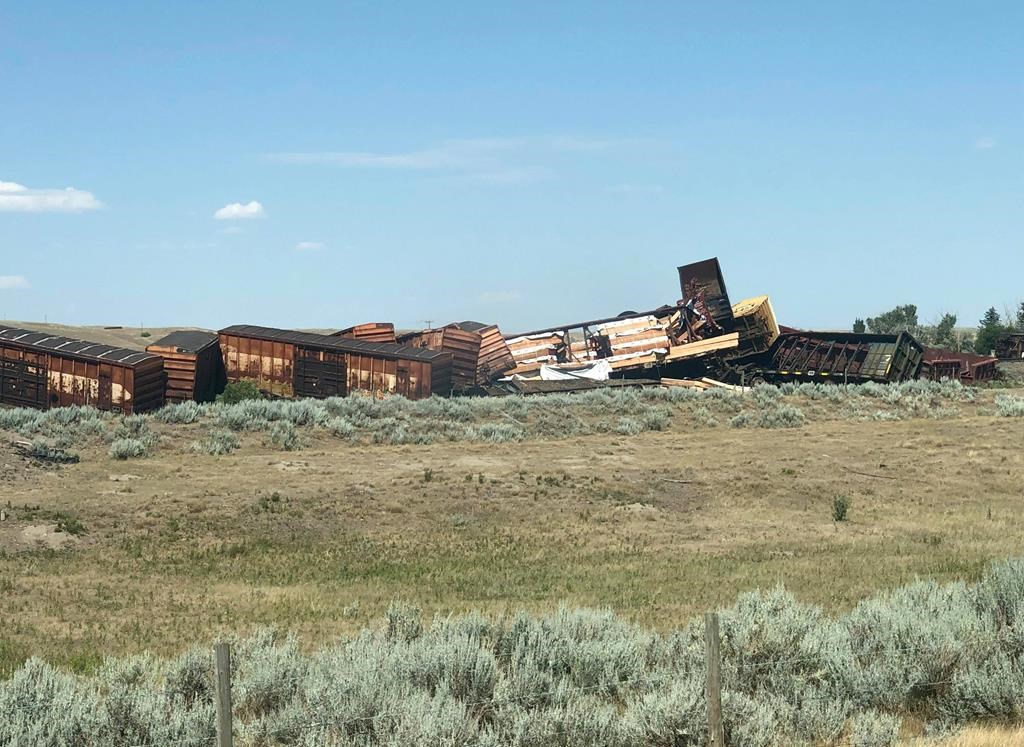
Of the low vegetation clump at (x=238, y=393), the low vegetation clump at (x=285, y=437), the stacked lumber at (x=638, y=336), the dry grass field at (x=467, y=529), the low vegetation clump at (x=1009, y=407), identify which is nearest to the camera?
the dry grass field at (x=467, y=529)

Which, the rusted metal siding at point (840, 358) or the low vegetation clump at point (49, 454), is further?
the rusted metal siding at point (840, 358)

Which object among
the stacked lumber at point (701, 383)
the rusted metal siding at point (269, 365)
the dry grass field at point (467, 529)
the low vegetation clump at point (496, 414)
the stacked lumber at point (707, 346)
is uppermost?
the stacked lumber at point (707, 346)

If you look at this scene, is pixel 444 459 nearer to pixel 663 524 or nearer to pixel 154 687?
pixel 663 524

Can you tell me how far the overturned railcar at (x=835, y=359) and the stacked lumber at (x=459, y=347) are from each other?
11718 mm

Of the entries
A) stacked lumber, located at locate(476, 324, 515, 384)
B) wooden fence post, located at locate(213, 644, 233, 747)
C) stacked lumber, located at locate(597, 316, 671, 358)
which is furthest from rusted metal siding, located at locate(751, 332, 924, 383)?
wooden fence post, located at locate(213, 644, 233, 747)

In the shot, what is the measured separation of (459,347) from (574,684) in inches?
1380

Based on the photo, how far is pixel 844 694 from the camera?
1034 centimetres

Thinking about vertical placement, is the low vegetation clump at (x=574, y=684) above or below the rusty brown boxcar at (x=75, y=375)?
below

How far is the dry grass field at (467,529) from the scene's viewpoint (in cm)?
1576

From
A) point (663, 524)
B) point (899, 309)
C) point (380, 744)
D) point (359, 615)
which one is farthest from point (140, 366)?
point (899, 309)

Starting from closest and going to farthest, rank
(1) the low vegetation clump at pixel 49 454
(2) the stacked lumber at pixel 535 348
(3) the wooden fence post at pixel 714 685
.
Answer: (3) the wooden fence post at pixel 714 685
(1) the low vegetation clump at pixel 49 454
(2) the stacked lumber at pixel 535 348

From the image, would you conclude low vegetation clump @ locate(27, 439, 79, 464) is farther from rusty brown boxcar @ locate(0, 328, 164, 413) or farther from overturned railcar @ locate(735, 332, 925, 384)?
overturned railcar @ locate(735, 332, 925, 384)

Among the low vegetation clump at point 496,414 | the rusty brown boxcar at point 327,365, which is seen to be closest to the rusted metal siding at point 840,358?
the low vegetation clump at point 496,414

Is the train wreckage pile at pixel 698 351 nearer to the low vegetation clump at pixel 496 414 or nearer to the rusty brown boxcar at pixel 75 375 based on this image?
the low vegetation clump at pixel 496 414
